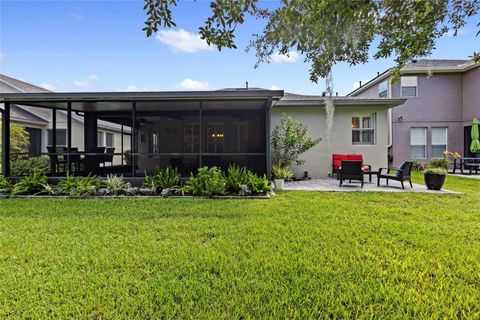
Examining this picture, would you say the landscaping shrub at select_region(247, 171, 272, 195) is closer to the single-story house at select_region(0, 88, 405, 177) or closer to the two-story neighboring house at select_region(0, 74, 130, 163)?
the single-story house at select_region(0, 88, 405, 177)

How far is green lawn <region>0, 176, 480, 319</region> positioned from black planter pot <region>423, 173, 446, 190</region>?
2.67m

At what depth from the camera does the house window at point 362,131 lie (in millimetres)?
11320

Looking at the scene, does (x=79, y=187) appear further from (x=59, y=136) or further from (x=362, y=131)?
(x=362, y=131)

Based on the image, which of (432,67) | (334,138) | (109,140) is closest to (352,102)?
(334,138)

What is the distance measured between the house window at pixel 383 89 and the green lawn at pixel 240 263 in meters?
12.5

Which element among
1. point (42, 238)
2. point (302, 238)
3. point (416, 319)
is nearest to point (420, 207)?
point (302, 238)

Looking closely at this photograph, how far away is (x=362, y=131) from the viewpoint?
11383 mm

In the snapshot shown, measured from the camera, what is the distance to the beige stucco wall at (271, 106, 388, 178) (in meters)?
11.1

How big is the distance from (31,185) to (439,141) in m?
19.5

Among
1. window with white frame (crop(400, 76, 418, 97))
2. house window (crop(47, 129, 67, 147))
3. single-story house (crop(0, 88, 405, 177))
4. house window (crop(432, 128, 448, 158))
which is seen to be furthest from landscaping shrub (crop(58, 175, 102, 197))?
house window (crop(432, 128, 448, 158))

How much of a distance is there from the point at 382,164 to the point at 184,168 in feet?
29.5

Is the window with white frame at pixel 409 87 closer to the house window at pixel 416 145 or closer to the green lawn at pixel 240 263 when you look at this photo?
the house window at pixel 416 145

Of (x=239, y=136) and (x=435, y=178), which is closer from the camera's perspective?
(x=435, y=178)

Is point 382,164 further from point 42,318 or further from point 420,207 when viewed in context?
point 42,318
